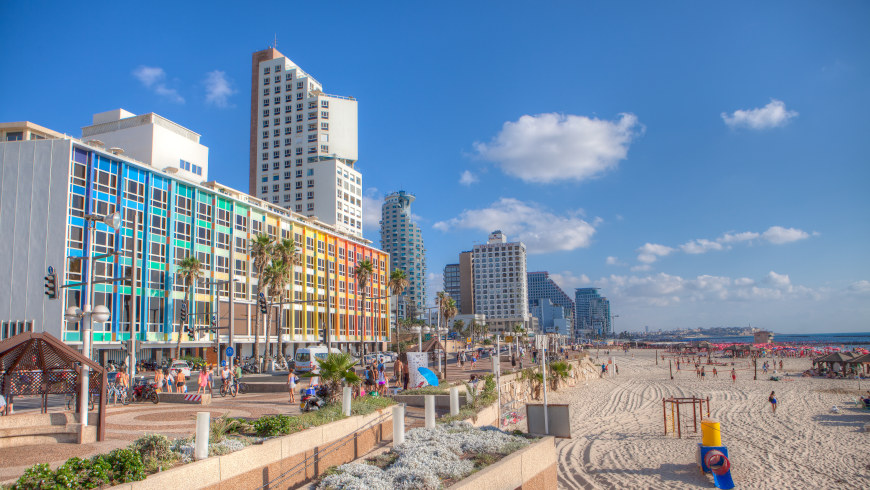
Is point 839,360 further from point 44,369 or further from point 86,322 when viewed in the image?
point 44,369

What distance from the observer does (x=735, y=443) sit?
2345 cm

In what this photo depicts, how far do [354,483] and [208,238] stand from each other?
170ft

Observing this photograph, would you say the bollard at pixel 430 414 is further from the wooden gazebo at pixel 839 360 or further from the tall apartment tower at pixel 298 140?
the tall apartment tower at pixel 298 140

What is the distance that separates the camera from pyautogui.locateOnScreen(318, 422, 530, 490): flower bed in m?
8.84

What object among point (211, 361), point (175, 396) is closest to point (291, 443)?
point (175, 396)

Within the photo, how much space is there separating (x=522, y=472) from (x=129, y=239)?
4658 cm

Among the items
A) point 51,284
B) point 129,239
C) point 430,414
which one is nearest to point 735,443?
point 430,414

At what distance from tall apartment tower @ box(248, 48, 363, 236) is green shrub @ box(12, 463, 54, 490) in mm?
94142

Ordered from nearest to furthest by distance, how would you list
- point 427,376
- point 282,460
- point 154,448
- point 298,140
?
point 154,448 → point 282,460 → point 427,376 → point 298,140

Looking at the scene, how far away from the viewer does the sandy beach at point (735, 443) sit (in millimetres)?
18250

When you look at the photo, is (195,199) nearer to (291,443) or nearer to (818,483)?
(291,443)

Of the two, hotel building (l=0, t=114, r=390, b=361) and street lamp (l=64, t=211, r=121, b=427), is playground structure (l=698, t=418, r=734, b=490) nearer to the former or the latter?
street lamp (l=64, t=211, r=121, b=427)

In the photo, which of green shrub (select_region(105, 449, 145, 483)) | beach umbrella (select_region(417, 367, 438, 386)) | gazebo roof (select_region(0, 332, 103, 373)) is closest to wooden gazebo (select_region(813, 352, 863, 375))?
beach umbrella (select_region(417, 367, 438, 386))

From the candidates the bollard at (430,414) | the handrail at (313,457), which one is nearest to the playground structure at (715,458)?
Result: the bollard at (430,414)
